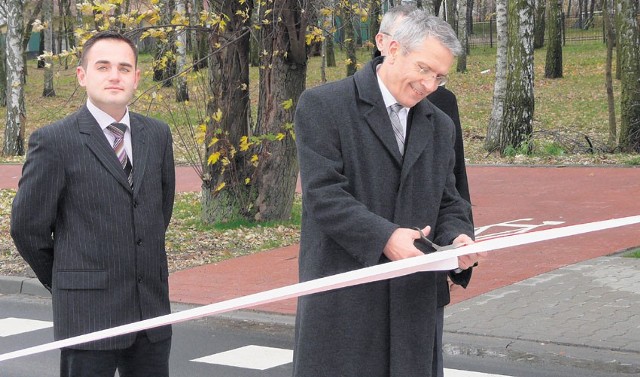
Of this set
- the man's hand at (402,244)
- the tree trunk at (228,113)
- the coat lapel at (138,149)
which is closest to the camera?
the man's hand at (402,244)

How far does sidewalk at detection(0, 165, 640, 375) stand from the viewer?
8172mm

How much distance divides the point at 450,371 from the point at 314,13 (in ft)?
23.9

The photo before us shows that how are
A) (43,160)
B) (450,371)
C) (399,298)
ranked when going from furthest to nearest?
(450,371), (43,160), (399,298)

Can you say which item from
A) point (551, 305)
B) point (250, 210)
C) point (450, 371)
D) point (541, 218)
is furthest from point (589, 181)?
point (450, 371)

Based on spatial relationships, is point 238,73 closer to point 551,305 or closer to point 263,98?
point 263,98

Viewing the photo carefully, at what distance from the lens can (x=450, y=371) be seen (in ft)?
25.0

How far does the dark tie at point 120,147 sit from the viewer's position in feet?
14.5

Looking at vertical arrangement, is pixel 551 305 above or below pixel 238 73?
below

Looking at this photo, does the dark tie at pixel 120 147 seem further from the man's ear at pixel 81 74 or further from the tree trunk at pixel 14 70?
the tree trunk at pixel 14 70

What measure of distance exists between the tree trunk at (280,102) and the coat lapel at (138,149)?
369 inches

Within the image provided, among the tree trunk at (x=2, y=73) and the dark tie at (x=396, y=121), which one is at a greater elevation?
the dark tie at (x=396, y=121)

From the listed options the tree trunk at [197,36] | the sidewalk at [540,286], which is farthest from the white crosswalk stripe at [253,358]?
the tree trunk at [197,36]

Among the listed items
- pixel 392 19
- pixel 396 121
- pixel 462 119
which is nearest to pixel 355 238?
pixel 396 121

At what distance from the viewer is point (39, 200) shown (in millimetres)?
4262
